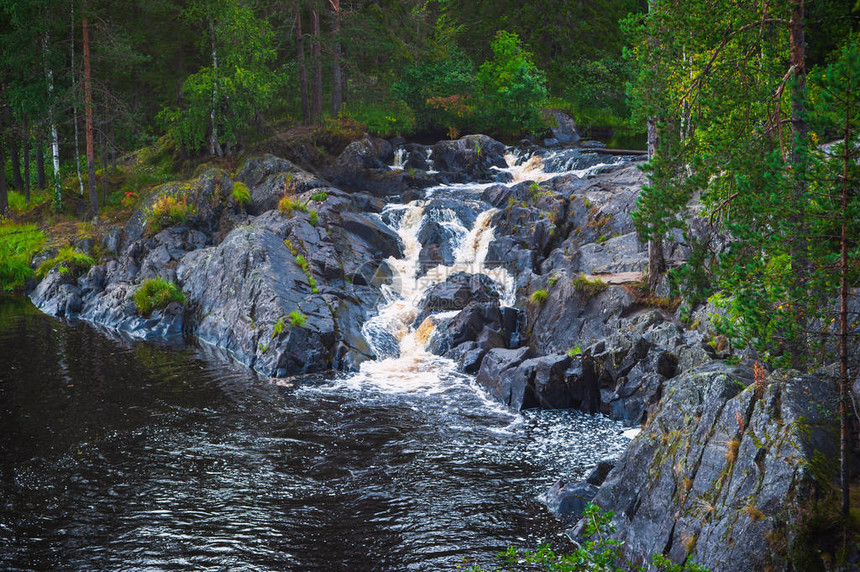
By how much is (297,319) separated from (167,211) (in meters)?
14.3

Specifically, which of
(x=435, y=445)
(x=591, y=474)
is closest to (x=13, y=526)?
(x=435, y=445)

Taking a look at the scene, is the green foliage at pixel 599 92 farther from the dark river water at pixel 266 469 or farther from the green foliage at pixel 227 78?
the dark river water at pixel 266 469

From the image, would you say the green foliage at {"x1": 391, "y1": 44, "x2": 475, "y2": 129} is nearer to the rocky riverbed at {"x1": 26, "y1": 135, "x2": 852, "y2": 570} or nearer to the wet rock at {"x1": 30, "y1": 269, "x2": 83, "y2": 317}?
the rocky riverbed at {"x1": 26, "y1": 135, "x2": 852, "y2": 570}

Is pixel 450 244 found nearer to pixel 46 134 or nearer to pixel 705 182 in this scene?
pixel 705 182

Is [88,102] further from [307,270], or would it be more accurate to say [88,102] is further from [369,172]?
[307,270]

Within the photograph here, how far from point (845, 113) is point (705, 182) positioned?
307 centimetres

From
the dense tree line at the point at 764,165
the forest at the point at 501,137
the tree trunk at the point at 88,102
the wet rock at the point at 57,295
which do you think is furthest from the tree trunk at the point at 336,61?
the dense tree line at the point at 764,165

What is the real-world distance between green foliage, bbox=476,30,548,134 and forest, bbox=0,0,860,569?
0.45 feet

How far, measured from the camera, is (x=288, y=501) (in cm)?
1218

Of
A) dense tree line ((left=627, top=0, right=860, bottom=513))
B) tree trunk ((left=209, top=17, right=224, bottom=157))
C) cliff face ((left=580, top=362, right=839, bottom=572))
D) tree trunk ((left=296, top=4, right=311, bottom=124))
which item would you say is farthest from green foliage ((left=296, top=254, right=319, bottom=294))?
tree trunk ((left=296, top=4, right=311, bottom=124))

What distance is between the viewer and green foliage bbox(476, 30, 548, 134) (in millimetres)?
41719

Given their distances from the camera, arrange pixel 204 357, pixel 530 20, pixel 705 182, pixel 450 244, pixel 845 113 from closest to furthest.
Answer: pixel 845 113, pixel 705 182, pixel 204 357, pixel 450 244, pixel 530 20

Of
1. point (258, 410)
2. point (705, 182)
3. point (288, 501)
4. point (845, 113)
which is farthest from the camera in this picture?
point (258, 410)

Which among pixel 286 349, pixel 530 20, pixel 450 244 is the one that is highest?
pixel 530 20
